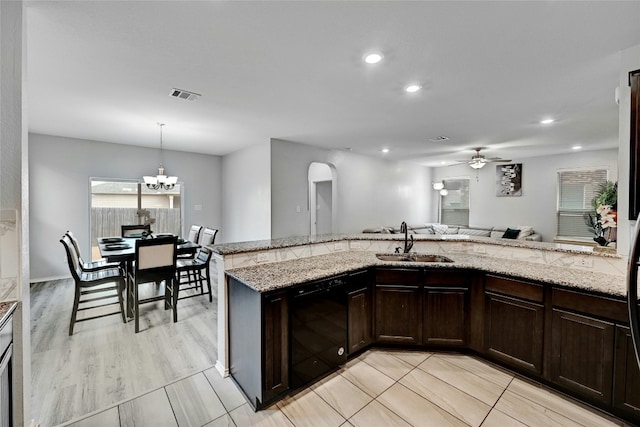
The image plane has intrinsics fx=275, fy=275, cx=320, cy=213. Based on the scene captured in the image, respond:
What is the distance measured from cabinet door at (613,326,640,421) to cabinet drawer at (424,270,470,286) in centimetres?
100

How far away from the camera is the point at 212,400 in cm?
205

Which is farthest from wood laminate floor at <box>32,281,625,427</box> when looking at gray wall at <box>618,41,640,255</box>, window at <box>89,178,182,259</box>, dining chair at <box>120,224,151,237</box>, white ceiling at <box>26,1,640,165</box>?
Answer: window at <box>89,178,182,259</box>

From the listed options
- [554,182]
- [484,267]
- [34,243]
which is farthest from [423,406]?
[554,182]

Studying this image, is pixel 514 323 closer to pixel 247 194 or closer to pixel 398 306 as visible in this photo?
pixel 398 306

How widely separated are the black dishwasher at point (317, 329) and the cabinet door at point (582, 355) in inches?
64.4

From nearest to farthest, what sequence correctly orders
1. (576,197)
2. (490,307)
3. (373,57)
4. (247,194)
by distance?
(373,57) → (490,307) → (247,194) → (576,197)

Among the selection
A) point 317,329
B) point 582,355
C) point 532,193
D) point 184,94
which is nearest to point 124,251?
point 184,94

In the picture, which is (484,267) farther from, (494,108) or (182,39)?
(182,39)

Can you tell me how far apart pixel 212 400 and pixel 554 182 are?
7.97 m

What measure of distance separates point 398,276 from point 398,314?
379 millimetres

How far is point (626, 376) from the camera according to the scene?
1.82m

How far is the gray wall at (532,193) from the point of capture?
602 cm

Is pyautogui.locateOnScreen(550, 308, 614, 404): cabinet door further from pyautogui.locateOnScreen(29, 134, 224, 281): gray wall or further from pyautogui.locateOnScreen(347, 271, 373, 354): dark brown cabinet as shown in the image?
pyautogui.locateOnScreen(29, 134, 224, 281): gray wall

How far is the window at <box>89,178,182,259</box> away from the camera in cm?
531
